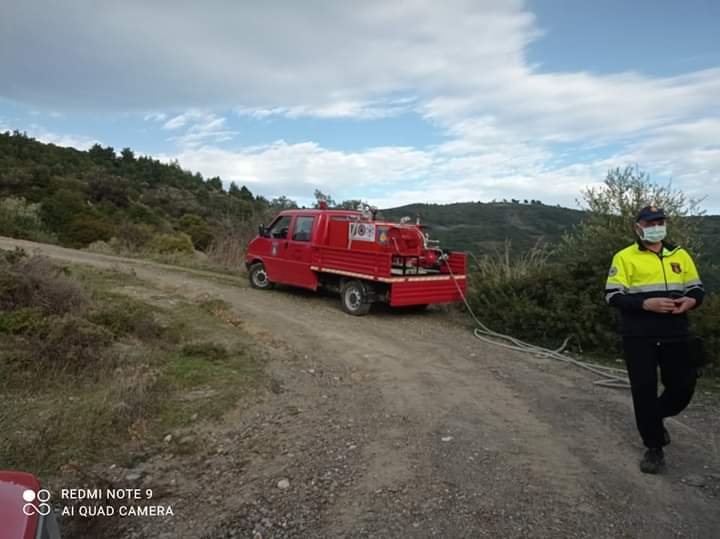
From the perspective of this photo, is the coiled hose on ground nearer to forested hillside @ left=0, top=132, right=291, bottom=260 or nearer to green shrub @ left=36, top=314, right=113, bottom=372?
green shrub @ left=36, top=314, right=113, bottom=372

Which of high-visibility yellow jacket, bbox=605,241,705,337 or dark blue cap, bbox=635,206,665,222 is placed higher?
dark blue cap, bbox=635,206,665,222

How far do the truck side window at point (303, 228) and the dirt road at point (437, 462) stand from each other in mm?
4454

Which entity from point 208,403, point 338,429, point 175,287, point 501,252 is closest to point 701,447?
point 338,429

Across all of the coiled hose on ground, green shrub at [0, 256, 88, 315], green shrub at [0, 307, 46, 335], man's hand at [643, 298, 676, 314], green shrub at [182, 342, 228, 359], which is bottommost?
the coiled hose on ground

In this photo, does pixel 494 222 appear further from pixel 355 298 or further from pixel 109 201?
pixel 109 201

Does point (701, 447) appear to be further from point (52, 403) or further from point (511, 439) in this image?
point (52, 403)

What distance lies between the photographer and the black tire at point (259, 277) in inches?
502

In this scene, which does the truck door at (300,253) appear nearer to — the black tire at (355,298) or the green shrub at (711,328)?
the black tire at (355,298)

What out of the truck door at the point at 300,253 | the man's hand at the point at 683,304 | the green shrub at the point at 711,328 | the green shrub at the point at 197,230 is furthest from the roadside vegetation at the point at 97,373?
the green shrub at the point at 197,230

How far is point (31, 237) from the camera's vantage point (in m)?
22.2

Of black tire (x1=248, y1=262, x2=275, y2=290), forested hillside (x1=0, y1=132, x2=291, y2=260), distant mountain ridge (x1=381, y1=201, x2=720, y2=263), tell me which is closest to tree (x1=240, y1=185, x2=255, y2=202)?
forested hillside (x1=0, y1=132, x2=291, y2=260)

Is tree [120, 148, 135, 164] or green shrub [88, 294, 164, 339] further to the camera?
tree [120, 148, 135, 164]

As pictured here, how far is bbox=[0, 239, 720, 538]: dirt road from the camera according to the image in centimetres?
334

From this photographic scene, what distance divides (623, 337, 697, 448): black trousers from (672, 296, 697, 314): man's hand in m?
0.23
